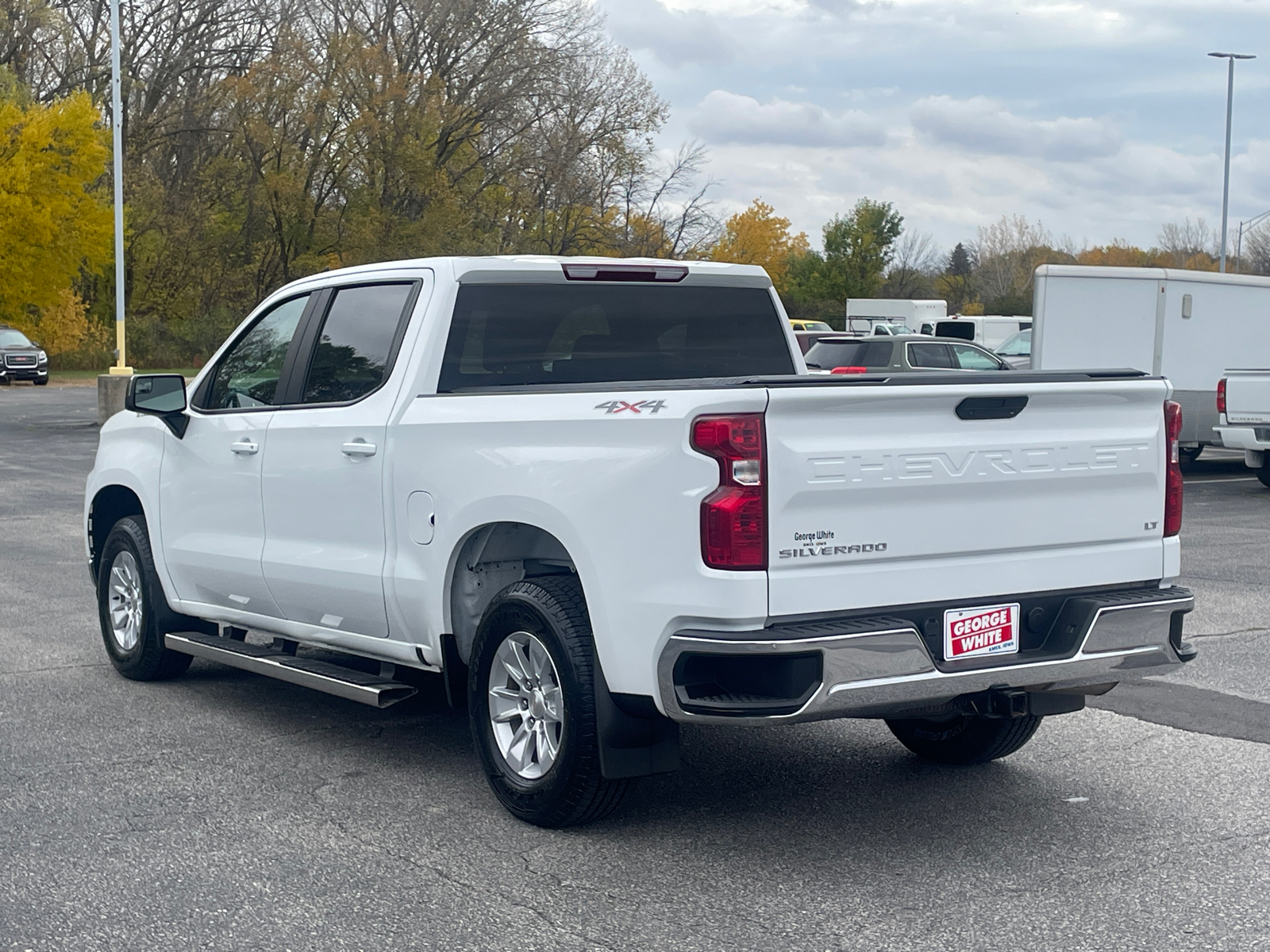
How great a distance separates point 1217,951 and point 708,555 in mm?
1759

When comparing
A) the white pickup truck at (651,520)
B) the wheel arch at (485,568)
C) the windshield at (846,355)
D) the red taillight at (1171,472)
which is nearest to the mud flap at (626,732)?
the white pickup truck at (651,520)

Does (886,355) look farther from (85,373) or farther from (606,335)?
(85,373)

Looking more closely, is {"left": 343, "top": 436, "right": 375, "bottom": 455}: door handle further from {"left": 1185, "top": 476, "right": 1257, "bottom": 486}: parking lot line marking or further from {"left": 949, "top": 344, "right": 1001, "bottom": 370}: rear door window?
{"left": 949, "top": 344, "right": 1001, "bottom": 370}: rear door window

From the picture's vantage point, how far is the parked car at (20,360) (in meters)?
43.4

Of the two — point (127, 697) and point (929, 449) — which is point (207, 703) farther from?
point (929, 449)

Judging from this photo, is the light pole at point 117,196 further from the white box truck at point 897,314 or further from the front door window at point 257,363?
the white box truck at point 897,314

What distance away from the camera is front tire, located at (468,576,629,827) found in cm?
490

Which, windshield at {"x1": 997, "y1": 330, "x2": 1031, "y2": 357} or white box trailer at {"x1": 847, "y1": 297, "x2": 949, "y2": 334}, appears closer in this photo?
windshield at {"x1": 997, "y1": 330, "x2": 1031, "y2": 357}

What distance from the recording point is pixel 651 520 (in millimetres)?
4582

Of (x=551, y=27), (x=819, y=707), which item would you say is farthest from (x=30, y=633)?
(x=551, y=27)

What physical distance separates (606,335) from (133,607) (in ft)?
10.2

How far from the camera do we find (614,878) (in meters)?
4.66

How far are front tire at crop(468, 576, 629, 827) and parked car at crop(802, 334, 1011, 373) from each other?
18297 mm

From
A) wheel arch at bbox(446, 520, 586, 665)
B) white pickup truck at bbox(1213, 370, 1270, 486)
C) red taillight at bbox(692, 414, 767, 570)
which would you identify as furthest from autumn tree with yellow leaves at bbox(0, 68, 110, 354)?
red taillight at bbox(692, 414, 767, 570)
